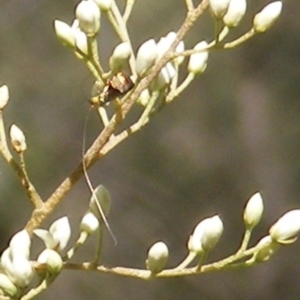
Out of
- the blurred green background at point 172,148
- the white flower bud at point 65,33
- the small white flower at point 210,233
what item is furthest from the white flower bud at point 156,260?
the blurred green background at point 172,148

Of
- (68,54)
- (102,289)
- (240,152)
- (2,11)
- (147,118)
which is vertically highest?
(2,11)

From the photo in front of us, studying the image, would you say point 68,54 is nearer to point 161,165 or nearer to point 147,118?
point 161,165

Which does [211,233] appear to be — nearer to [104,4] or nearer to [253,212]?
[253,212]

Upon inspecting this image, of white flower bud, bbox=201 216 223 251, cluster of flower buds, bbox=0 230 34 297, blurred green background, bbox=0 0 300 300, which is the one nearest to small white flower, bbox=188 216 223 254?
white flower bud, bbox=201 216 223 251

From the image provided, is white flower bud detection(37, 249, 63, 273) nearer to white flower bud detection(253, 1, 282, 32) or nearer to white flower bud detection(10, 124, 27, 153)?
white flower bud detection(10, 124, 27, 153)

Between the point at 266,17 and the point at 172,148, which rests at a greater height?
the point at 266,17

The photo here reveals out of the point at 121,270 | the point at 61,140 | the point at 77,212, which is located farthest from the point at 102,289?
the point at 121,270

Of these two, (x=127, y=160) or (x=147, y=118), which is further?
(x=127, y=160)

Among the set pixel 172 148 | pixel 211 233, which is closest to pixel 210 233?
pixel 211 233
